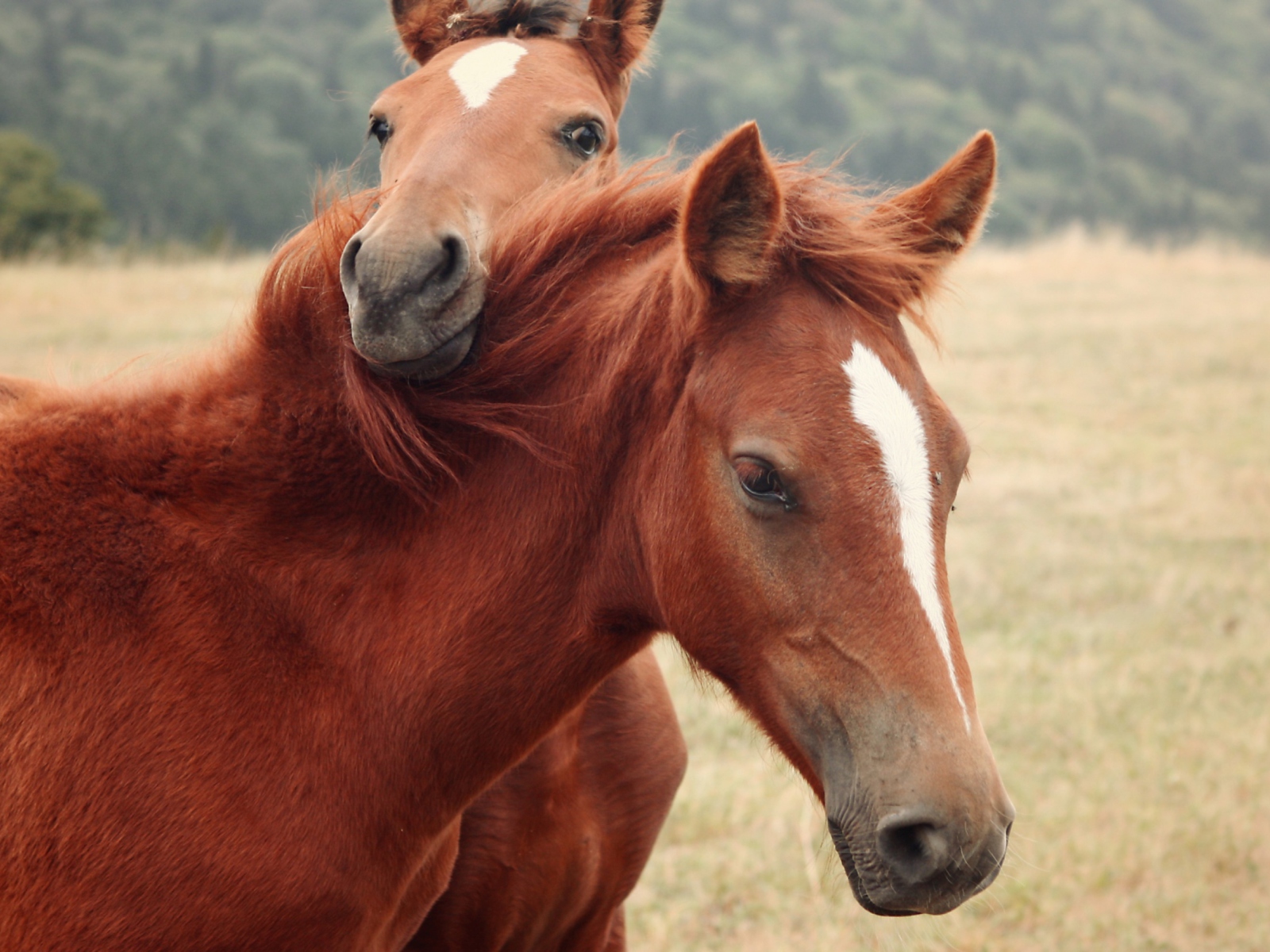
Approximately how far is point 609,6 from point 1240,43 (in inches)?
2799

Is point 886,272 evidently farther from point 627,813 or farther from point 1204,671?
point 1204,671

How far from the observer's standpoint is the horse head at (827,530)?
1.77 m

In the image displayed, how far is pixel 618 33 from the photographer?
410cm

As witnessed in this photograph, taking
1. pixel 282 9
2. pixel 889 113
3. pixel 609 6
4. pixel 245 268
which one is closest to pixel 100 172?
pixel 282 9

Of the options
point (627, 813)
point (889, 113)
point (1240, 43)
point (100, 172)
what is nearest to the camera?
point (627, 813)

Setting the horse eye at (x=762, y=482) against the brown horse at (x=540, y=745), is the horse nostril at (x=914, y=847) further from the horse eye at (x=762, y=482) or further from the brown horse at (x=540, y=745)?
the brown horse at (x=540, y=745)

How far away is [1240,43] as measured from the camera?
6269cm

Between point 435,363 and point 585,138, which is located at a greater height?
point 435,363

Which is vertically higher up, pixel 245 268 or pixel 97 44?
pixel 245 268

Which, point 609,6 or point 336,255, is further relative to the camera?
point 609,6

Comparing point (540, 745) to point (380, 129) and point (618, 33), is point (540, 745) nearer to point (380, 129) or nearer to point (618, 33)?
point (380, 129)

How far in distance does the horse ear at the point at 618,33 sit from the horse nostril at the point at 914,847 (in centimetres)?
310

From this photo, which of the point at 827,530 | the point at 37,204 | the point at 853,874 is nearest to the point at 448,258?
the point at 827,530

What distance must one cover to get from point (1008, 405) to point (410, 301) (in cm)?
1220
